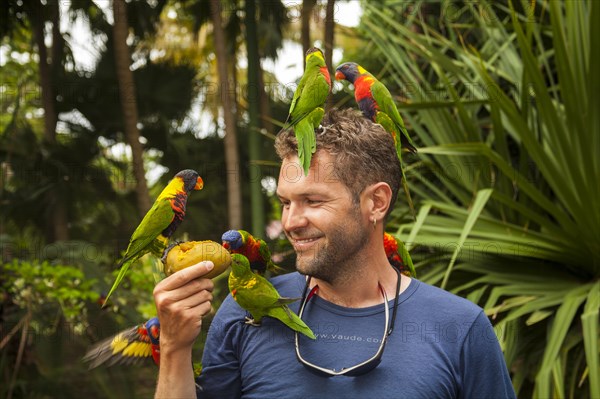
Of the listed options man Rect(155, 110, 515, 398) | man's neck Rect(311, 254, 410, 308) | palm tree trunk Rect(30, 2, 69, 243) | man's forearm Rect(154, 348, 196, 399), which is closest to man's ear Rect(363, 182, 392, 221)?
man Rect(155, 110, 515, 398)

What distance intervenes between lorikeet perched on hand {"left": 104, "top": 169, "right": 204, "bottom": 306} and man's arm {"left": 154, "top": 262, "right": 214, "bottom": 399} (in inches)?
6.4

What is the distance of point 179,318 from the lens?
126 centimetres

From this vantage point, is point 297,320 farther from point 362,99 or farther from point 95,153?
point 95,153

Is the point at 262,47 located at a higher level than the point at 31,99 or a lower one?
higher

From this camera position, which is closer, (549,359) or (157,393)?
(157,393)

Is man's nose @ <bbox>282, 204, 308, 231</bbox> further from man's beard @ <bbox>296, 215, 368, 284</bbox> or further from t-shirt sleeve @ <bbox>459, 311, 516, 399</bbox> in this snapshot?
t-shirt sleeve @ <bbox>459, 311, 516, 399</bbox>

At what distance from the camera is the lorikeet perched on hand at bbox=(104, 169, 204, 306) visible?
1.39 meters

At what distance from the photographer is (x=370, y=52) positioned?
216 inches

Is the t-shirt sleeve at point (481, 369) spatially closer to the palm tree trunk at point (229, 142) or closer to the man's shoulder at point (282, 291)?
the man's shoulder at point (282, 291)

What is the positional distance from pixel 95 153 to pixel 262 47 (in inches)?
100

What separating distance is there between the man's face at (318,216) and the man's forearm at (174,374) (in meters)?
0.30

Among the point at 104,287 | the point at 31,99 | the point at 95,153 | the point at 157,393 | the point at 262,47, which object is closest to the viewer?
the point at 157,393

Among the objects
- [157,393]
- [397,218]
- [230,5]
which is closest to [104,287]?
[397,218]

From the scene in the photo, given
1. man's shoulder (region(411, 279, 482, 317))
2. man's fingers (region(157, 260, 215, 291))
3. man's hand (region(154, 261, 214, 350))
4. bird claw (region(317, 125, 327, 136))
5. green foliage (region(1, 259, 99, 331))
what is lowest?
green foliage (region(1, 259, 99, 331))
